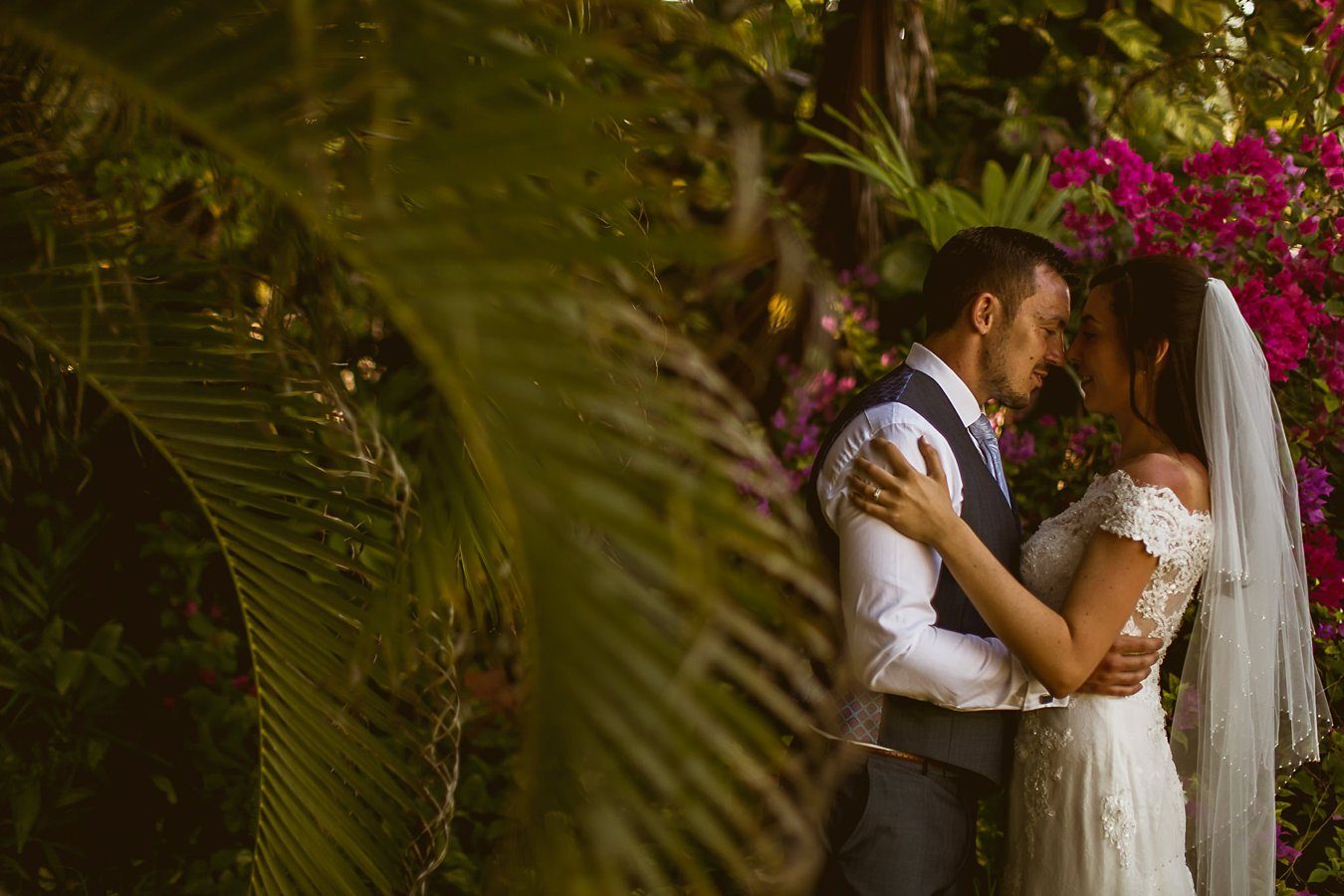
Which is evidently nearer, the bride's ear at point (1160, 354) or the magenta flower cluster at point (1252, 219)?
the bride's ear at point (1160, 354)

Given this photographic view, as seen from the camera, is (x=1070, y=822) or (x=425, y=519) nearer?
(x=425, y=519)

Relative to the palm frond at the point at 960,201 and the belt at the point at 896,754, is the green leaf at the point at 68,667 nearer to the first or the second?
the belt at the point at 896,754

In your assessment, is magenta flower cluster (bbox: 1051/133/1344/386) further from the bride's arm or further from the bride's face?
the bride's arm

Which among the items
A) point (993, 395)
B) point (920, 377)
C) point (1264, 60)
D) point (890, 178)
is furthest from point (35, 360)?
point (1264, 60)

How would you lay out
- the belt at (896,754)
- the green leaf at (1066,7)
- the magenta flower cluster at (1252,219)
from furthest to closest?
the green leaf at (1066,7) < the magenta flower cluster at (1252,219) < the belt at (896,754)

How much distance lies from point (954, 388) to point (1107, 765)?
2.74ft

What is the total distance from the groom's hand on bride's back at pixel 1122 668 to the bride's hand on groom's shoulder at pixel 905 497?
52 centimetres

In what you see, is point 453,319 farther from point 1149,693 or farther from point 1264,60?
point 1264,60

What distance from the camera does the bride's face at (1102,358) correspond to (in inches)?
95.0

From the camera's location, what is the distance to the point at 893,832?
2.01 m

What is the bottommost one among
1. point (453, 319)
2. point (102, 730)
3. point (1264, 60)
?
point (102, 730)

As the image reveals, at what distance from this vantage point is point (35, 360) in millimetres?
1817

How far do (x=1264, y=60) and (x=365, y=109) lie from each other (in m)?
4.43

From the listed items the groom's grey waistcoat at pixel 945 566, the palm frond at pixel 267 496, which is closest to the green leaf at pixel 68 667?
the palm frond at pixel 267 496
